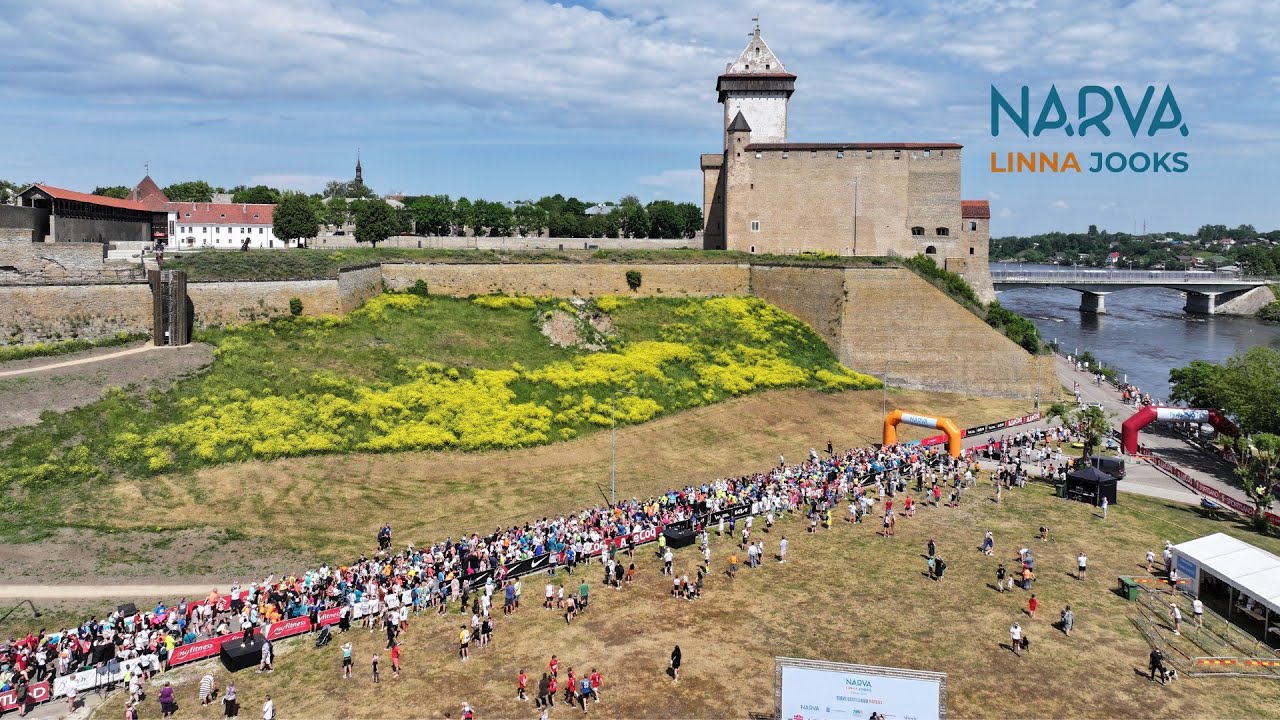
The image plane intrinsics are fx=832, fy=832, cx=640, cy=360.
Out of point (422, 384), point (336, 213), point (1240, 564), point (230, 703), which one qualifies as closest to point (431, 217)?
point (336, 213)

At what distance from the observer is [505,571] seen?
2653 centimetres

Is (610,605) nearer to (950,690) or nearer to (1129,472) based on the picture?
(950,690)

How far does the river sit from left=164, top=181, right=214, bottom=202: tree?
10043 centimetres

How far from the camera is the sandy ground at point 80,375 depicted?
1411 inches

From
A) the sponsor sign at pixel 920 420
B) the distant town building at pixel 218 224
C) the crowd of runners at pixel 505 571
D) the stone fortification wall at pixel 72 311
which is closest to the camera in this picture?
the crowd of runners at pixel 505 571

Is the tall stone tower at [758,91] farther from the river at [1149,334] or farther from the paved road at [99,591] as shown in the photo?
the paved road at [99,591]

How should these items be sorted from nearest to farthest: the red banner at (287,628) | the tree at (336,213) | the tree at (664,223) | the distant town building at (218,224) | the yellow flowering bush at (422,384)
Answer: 1. the red banner at (287,628)
2. the yellow flowering bush at (422,384)
3. the distant town building at (218,224)
4. the tree at (336,213)
5. the tree at (664,223)

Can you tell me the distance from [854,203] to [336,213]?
5750cm

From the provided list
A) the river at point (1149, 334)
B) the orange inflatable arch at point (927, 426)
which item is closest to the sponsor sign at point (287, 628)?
the orange inflatable arch at point (927, 426)

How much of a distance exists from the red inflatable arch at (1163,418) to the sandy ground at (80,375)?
156 ft

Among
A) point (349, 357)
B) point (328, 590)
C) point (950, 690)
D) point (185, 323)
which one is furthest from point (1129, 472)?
point (185, 323)

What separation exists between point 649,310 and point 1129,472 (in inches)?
1232

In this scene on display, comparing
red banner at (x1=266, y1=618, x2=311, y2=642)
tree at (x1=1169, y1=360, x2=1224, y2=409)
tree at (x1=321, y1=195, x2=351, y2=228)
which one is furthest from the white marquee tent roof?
tree at (x1=321, y1=195, x2=351, y2=228)

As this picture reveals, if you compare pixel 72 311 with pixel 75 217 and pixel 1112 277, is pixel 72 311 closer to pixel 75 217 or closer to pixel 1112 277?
pixel 75 217
